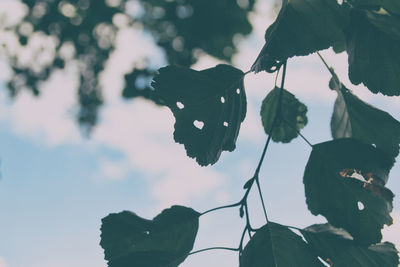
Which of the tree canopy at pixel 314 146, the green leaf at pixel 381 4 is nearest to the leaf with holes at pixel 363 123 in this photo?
the tree canopy at pixel 314 146

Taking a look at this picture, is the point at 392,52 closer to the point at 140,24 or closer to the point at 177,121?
the point at 177,121

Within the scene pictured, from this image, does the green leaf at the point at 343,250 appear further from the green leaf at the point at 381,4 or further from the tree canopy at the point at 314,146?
the green leaf at the point at 381,4

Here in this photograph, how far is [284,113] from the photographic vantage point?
128 cm

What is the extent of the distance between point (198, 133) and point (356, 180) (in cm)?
33

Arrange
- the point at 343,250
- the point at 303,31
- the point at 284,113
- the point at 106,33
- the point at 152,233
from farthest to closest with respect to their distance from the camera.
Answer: the point at 106,33
the point at 284,113
the point at 152,233
the point at 343,250
the point at 303,31

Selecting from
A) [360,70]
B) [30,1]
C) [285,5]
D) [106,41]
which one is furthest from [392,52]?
[106,41]

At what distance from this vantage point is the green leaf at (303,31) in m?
0.74

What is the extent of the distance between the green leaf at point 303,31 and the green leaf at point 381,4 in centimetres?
4

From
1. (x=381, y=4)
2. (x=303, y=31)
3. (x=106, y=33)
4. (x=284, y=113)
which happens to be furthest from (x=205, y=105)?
(x=106, y=33)

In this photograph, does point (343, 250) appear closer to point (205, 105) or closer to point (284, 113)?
point (205, 105)

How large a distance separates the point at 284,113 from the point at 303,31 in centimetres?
55

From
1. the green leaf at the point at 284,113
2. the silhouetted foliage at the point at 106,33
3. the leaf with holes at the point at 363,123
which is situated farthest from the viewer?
the silhouetted foliage at the point at 106,33

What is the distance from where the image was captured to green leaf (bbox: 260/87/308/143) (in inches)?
47.5

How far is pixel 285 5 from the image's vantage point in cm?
76
